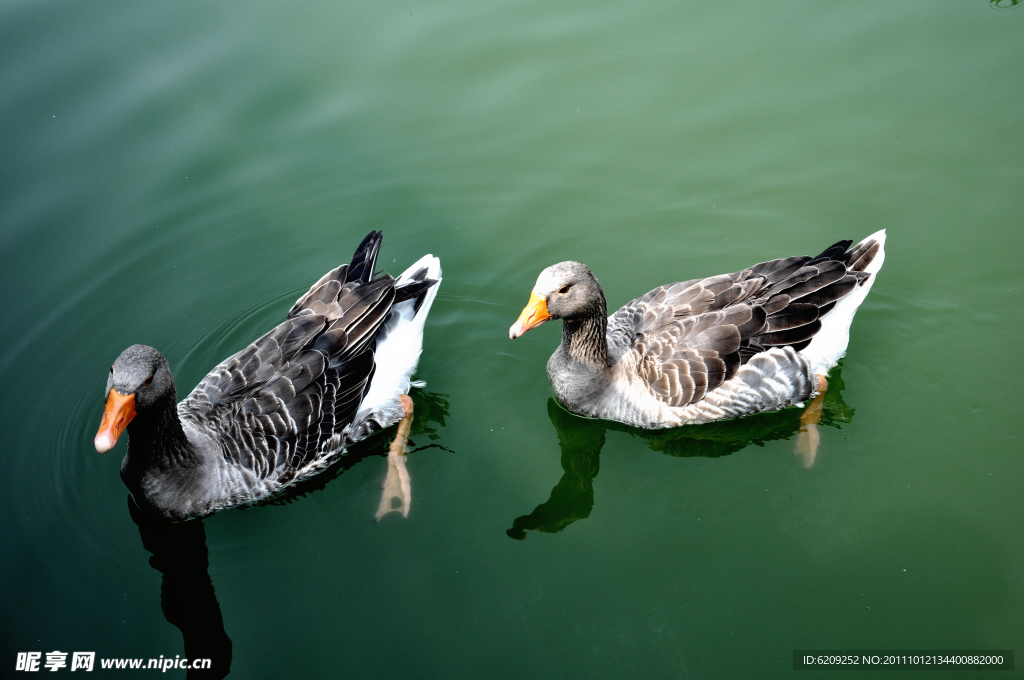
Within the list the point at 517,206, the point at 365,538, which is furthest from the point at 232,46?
the point at 365,538

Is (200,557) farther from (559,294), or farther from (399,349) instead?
(559,294)

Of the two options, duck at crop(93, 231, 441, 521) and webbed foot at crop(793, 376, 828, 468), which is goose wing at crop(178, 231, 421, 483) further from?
webbed foot at crop(793, 376, 828, 468)

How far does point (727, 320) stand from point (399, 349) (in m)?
2.81

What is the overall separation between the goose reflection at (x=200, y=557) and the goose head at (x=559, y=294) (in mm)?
1456

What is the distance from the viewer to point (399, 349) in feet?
22.2

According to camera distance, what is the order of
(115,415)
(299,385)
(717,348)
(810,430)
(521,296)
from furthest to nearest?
1. (521,296)
2. (810,430)
3. (717,348)
4. (299,385)
5. (115,415)

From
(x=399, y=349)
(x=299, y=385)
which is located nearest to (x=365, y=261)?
(x=399, y=349)

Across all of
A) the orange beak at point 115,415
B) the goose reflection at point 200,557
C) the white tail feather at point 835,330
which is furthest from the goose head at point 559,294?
the orange beak at point 115,415

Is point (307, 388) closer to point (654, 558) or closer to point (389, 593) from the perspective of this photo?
point (389, 593)

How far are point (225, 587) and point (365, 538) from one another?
1.05 m

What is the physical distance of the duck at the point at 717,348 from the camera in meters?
6.22

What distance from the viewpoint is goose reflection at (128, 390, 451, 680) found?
5.36 metres

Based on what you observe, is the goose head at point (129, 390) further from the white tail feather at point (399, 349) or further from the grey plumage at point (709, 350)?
the grey plumage at point (709, 350)

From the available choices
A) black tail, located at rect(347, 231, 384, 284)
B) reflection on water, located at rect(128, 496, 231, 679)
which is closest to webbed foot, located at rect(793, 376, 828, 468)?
black tail, located at rect(347, 231, 384, 284)
